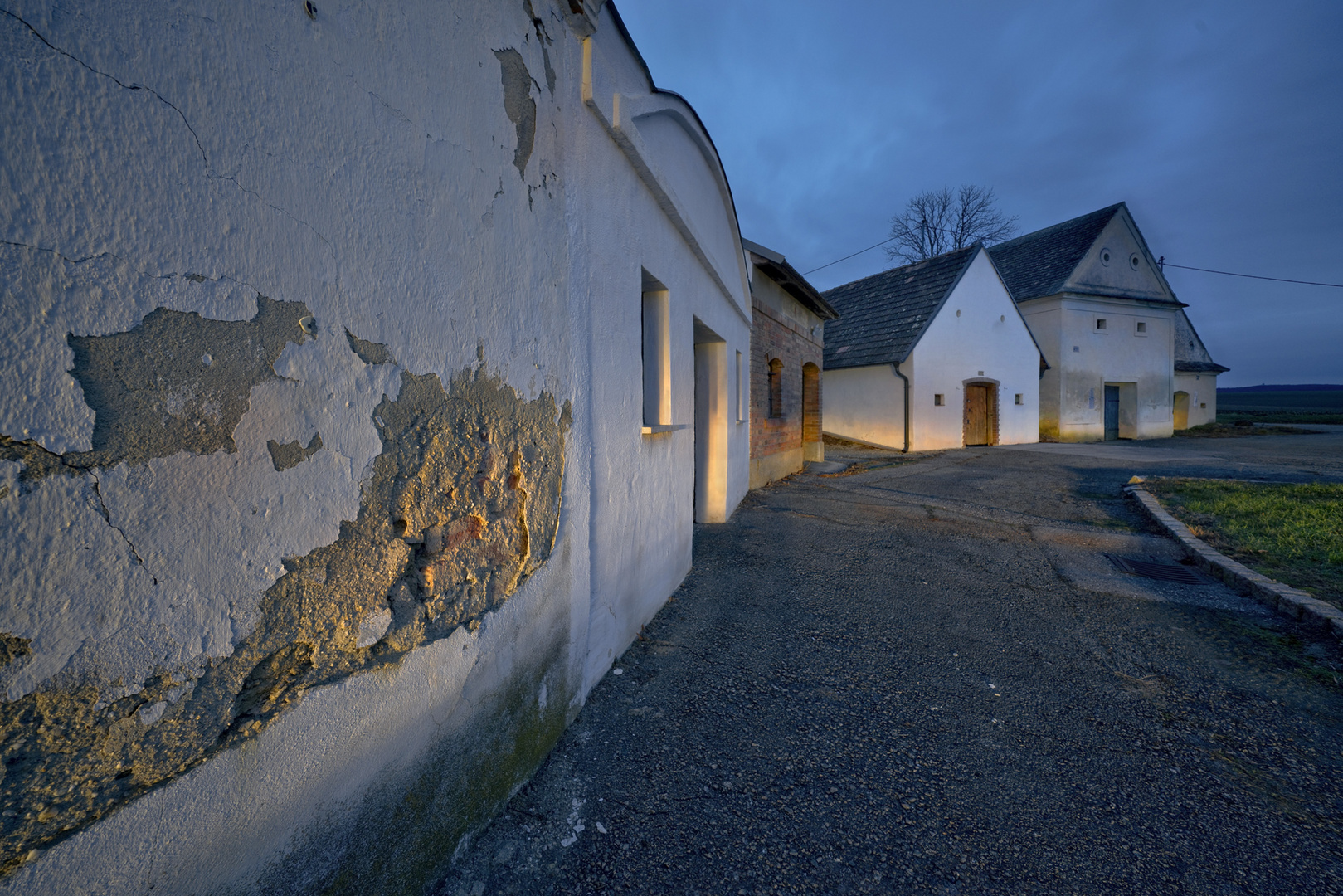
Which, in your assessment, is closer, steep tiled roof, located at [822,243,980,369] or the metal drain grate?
the metal drain grate

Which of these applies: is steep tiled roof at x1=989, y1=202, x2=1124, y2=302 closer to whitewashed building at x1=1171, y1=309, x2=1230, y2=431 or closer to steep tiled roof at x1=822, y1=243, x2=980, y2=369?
steep tiled roof at x1=822, y1=243, x2=980, y2=369

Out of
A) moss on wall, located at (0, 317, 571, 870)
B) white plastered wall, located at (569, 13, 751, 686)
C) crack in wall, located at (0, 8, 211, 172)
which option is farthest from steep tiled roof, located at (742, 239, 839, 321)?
crack in wall, located at (0, 8, 211, 172)

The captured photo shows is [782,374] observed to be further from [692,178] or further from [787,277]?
[692,178]

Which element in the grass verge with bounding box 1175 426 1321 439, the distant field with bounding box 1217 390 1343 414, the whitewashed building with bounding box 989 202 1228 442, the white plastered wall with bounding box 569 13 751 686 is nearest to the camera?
the white plastered wall with bounding box 569 13 751 686

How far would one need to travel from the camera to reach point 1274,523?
6.12 m

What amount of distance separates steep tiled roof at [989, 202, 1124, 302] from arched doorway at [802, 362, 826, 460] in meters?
12.3

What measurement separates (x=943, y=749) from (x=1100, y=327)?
25.0 metres

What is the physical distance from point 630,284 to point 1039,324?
23.7 meters

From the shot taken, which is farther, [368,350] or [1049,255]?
[1049,255]

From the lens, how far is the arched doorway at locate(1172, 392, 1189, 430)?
26.7 m

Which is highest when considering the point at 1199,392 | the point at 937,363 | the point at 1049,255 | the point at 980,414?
the point at 1049,255

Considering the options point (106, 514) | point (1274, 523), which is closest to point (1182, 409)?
point (1274, 523)

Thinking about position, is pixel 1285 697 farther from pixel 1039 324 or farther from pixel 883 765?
pixel 1039 324

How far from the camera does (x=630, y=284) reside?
3.40 meters
